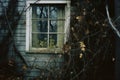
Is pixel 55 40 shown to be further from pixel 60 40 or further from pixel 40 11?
pixel 40 11

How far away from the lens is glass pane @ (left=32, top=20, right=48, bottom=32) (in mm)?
10961

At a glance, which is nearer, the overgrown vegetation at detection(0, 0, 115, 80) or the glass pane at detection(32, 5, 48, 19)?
the overgrown vegetation at detection(0, 0, 115, 80)

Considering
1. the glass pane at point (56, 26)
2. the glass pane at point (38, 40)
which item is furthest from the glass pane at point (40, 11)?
the glass pane at point (38, 40)

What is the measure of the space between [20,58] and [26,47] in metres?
0.32

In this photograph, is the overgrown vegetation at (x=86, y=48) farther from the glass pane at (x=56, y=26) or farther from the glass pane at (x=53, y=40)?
the glass pane at (x=53, y=40)

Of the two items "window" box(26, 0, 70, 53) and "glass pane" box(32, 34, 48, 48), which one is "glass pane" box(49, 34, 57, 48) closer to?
"window" box(26, 0, 70, 53)

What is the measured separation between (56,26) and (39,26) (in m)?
0.44

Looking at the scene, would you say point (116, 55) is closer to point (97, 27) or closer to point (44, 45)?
point (97, 27)

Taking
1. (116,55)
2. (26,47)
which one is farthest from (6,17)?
(116,55)

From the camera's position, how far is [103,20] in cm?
1033

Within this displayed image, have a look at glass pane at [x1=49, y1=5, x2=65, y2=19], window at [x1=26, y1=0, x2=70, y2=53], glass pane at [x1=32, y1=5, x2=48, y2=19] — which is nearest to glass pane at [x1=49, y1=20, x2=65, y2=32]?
window at [x1=26, y1=0, x2=70, y2=53]

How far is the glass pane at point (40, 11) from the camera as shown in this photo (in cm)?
1091

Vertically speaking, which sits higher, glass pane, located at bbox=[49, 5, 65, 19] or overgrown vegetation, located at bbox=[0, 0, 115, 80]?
glass pane, located at bbox=[49, 5, 65, 19]

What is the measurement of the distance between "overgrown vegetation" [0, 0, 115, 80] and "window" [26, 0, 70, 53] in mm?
328
